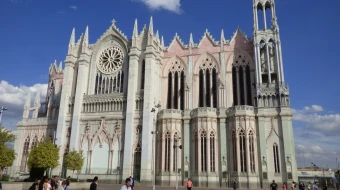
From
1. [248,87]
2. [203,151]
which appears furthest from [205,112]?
[248,87]

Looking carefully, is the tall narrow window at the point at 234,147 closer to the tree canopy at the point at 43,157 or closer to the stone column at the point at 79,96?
the stone column at the point at 79,96

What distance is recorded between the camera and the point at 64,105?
51.9 m

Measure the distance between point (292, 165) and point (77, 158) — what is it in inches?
1206

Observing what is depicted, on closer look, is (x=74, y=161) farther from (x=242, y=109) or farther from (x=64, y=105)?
(x=242, y=109)

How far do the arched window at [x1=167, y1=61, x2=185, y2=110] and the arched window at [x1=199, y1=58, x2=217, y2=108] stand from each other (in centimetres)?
318

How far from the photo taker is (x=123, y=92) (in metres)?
49.5

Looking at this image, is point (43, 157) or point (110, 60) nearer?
point (43, 157)

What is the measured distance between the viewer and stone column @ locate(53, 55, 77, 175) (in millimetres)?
49656

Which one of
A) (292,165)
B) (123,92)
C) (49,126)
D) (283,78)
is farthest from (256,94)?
(49,126)

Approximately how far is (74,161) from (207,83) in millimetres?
24327

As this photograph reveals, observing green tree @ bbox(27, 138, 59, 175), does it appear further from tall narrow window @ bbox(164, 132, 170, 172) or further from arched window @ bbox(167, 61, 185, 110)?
arched window @ bbox(167, 61, 185, 110)

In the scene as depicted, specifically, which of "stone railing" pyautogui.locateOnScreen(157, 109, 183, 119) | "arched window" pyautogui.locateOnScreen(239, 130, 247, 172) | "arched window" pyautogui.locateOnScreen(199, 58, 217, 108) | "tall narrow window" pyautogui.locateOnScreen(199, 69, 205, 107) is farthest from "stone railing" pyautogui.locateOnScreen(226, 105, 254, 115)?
"stone railing" pyautogui.locateOnScreen(157, 109, 183, 119)

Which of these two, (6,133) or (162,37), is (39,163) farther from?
(162,37)

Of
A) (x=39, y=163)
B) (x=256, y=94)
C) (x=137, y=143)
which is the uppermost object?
(x=256, y=94)
